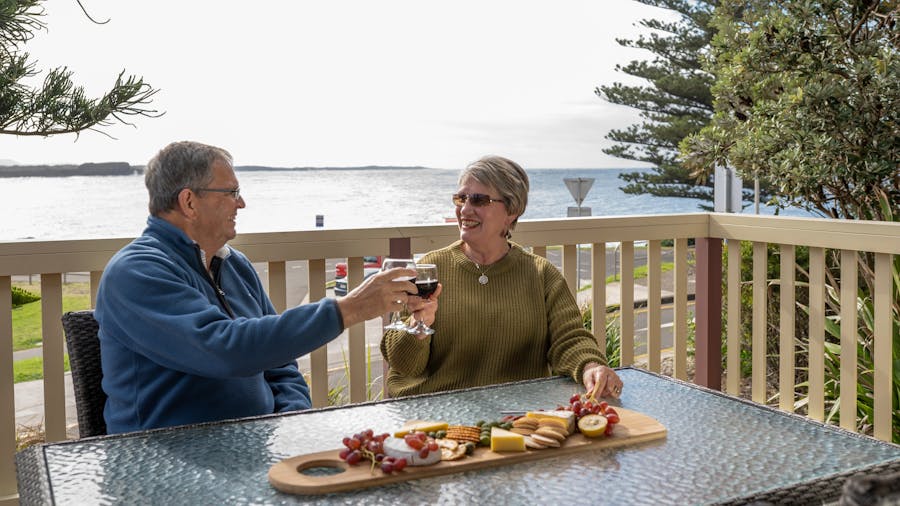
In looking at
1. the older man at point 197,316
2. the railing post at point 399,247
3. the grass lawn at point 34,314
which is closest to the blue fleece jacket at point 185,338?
the older man at point 197,316

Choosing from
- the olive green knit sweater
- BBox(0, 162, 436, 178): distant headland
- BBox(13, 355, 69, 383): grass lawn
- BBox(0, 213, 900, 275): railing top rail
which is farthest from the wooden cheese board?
BBox(0, 162, 436, 178): distant headland

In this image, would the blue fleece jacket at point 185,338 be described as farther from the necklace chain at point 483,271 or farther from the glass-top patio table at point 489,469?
the necklace chain at point 483,271

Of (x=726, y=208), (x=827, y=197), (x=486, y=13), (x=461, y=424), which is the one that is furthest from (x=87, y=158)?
(x=461, y=424)

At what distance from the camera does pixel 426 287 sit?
5.66 feet

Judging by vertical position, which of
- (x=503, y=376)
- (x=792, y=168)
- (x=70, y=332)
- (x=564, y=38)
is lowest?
(x=503, y=376)

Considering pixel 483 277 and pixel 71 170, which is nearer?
pixel 483 277

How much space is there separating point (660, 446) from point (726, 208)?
724 centimetres

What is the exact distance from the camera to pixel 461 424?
4.92 ft

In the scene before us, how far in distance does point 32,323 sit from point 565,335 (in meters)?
21.9

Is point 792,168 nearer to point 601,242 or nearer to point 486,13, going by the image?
point 601,242

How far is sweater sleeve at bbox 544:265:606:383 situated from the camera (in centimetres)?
205

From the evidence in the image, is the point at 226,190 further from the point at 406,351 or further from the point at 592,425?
the point at 592,425

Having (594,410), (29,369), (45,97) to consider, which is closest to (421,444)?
(594,410)

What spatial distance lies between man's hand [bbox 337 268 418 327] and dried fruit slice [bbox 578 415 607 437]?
46 centimetres
